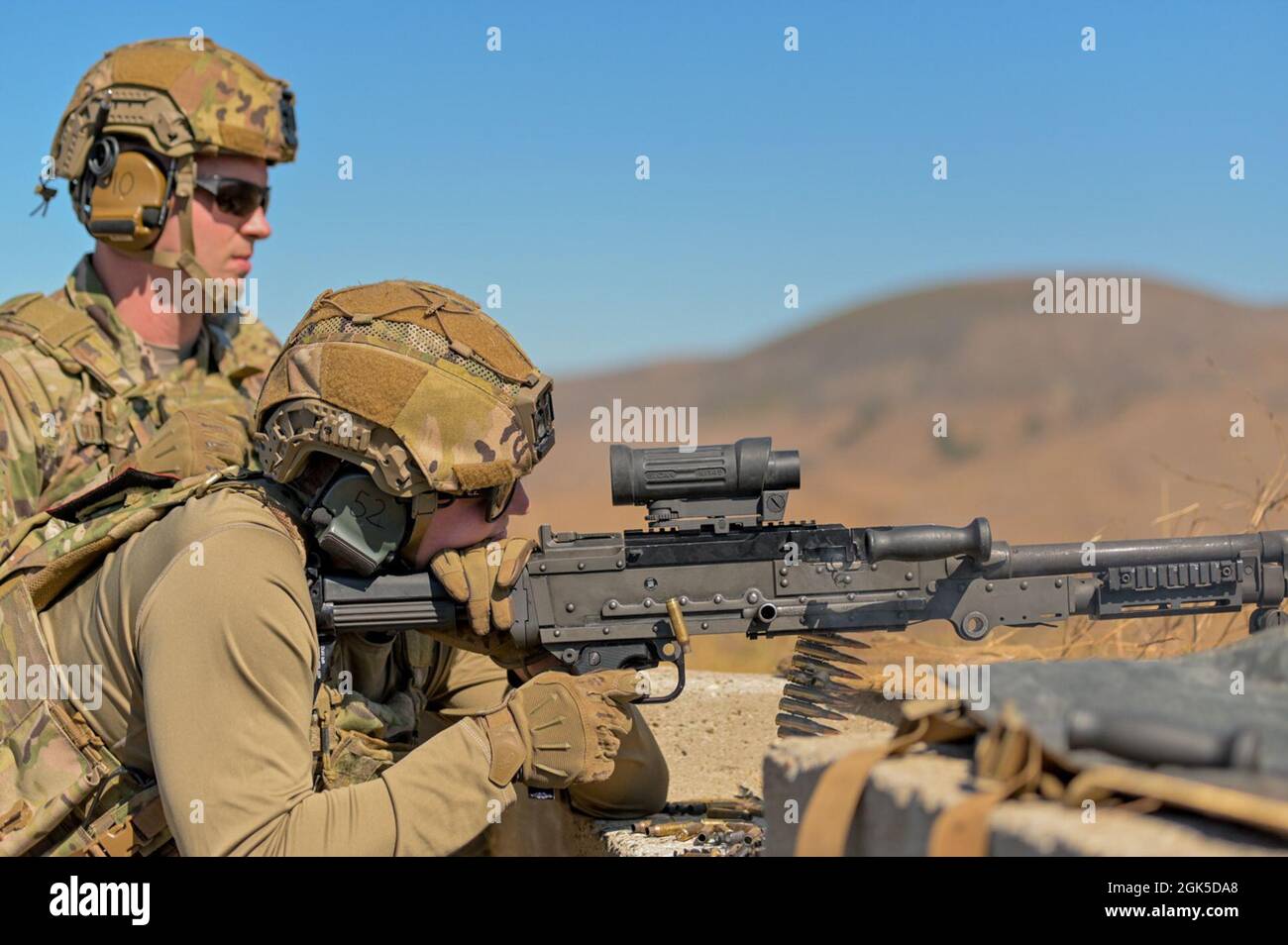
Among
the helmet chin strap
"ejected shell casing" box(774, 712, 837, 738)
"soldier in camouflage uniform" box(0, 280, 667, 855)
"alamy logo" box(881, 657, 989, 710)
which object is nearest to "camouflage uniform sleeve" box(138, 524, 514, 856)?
"soldier in camouflage uniform" box(0, 280, 667, 855)

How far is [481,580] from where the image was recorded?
3.99m

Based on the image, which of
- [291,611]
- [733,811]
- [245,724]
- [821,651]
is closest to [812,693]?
[821,651]

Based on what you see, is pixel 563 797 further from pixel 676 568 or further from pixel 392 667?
pixel 676 568

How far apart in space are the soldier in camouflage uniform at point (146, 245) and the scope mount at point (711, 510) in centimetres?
243

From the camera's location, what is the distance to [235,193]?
6555 millimetres

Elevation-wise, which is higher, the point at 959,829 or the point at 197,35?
the point at 197,35

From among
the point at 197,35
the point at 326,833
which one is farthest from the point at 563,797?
the point at 197,35

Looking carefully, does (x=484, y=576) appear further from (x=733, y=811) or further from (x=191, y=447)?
(x=191, y=447)

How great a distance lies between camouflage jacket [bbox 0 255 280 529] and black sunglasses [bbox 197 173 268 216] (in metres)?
0.69

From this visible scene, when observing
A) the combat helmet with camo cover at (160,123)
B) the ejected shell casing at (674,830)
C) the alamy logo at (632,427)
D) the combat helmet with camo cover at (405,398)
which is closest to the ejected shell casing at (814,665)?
the ejected shell casing at (674,830)

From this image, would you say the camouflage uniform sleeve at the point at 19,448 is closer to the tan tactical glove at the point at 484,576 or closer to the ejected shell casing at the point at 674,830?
the tan tactical glove at the point at 484,576

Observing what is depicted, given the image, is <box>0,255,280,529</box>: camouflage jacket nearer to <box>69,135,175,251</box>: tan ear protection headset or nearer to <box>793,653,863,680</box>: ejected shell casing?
<box>69,135,175,251</box>: tan ear protection headset

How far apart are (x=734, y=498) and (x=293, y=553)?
1.47 metres
